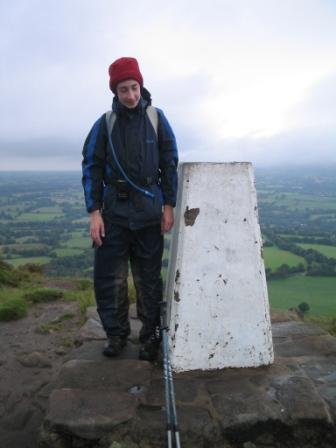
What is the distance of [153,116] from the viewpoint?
330cm

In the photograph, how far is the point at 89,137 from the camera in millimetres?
3316

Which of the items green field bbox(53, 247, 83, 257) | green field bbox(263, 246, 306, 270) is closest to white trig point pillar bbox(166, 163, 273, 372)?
green field bbox(263, 246, 306, 270)

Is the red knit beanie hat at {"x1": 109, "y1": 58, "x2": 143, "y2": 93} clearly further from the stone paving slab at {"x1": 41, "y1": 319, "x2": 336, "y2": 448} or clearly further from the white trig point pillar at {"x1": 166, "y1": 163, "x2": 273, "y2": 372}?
the stone paving slab at {"x1": 41, "y1": 319, "x2": 336, "y2": 448}

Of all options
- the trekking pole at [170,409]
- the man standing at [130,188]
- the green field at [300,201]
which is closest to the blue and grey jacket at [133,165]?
the man standing at [130,188]

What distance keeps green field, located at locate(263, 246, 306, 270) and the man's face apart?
16.9 m

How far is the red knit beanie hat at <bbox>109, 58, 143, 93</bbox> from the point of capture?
305 cm

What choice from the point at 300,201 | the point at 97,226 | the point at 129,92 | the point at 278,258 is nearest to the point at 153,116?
the point at 129,92

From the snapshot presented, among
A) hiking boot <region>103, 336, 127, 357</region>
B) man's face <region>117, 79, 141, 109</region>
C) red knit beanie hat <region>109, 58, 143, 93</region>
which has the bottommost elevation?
hiking boot <region>103, 336, 127, 357</region>

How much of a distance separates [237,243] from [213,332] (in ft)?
2.37

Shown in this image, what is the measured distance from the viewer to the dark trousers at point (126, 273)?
341cm

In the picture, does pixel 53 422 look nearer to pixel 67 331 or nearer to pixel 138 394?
pixel 138 394

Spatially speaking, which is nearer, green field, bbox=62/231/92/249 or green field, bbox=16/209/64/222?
green field, bbox=62/231/92/249

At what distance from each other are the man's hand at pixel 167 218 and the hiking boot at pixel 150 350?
0.97m

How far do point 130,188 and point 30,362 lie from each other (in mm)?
2270
